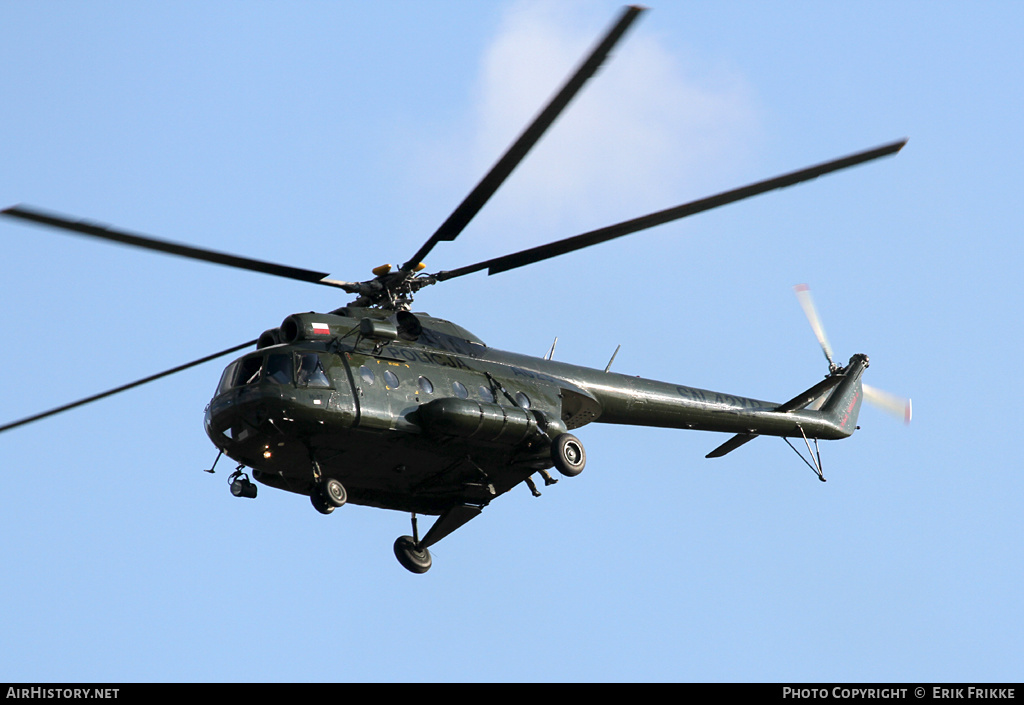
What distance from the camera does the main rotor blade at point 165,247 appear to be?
54.5ft

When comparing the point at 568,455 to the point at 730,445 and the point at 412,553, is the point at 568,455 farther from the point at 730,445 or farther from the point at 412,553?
the point at 730,445

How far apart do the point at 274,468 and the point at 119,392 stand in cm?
276

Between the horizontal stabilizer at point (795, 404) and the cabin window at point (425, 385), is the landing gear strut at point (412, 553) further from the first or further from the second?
the horizontal stabilizer at point (795, 404)

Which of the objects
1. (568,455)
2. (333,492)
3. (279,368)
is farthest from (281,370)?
(568,455)

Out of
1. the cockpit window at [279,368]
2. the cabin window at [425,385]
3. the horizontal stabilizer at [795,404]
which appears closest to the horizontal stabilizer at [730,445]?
the horizontal stabilizer at [795,404]

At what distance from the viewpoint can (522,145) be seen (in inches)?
655

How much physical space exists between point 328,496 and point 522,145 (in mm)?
6623

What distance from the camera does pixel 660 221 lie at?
728 inches

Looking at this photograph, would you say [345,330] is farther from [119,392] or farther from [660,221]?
[660,221]

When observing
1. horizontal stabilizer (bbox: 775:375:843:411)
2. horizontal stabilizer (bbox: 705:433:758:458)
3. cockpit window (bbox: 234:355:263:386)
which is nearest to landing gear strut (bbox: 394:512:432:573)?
cockpit window (bbox: 234:355:263:386)

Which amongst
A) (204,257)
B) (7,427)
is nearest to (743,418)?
(204,257)

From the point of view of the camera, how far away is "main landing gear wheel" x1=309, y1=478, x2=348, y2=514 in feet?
65.5
